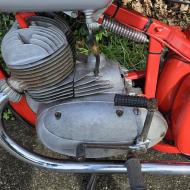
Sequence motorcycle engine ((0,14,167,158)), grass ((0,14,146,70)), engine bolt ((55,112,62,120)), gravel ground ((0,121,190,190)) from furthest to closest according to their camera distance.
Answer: grass ((0,14,146,70)), gravel ground ((0,121,190,190)), engine bolt ((55,112,62,120)), motorcycle engine ((0,14,167,158))

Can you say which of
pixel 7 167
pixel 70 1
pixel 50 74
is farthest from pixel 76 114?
pixel 7 167

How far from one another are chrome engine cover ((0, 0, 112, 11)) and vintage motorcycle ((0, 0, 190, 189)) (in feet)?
0.15

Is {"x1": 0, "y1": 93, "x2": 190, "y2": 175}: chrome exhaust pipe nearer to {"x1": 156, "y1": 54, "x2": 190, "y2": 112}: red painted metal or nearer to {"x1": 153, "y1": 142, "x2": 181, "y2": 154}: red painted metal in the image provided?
{"x1": 153, "y1": 142, "x2": 181, "y2": 154}: red painted metal

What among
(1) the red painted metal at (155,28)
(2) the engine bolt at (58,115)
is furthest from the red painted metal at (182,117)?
(2) the engine bolt at (58,115)

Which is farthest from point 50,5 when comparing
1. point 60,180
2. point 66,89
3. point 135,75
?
point 60,180

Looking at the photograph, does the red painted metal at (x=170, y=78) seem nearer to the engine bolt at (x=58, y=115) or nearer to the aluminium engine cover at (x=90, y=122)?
the aluminium engine cover at (x=90, y=122)

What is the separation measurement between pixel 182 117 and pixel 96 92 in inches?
10.4

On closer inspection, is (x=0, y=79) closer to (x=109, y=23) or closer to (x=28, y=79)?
(x=28, y=79)

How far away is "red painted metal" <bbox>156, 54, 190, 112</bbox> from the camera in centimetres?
127

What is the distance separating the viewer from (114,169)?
4.27 feet

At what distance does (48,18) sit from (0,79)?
233 mm

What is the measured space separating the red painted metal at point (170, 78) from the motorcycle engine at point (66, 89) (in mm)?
86

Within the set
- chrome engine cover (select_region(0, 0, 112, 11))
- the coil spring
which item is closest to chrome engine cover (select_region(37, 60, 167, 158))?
the coil spring

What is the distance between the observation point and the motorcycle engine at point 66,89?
1115 mm
